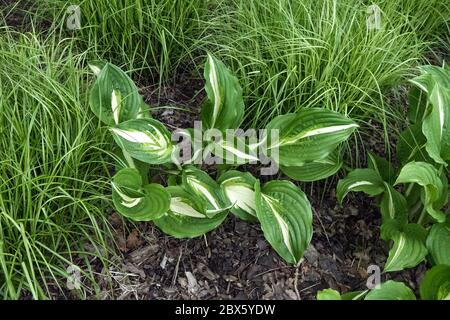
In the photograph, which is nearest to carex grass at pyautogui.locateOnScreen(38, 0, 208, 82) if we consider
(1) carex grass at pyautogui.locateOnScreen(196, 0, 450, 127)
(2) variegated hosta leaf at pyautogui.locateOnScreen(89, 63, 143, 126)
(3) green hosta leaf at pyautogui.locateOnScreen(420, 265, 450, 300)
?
(1) carex grass at pyautogui.locateOnScreen(196, 0, 450, 127)

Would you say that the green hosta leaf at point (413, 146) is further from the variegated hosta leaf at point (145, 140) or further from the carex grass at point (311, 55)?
the variegated hosta leaf at point (145, 140)

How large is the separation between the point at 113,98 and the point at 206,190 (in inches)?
15.3

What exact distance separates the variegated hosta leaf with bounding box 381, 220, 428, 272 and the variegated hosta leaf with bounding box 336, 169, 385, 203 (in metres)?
0.11

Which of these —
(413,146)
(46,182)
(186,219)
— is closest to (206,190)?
(186,219)

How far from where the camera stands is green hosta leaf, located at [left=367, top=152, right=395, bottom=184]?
1.73 metres

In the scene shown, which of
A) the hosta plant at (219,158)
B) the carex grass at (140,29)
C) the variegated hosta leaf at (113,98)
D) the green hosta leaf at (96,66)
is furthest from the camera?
the carex grass at (140,29)

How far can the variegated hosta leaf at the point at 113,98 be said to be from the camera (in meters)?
1.61

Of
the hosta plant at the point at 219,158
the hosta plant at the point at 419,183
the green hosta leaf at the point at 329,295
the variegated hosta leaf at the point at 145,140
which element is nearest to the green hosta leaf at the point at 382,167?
the hosta plant at the point at 419,183

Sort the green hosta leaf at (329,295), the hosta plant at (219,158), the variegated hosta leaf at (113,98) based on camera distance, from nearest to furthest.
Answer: the green hosta leaf at (329,295) < the hosta plant at (219,158) < the variegated hosta leaf at (113,98)

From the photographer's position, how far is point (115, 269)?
1.55 meters

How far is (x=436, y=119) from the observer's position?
1.57 meters

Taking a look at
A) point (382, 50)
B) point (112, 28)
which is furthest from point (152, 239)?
point (382, 50)

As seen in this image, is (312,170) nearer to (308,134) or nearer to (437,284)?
(308,134)

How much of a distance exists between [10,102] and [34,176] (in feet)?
0.84
